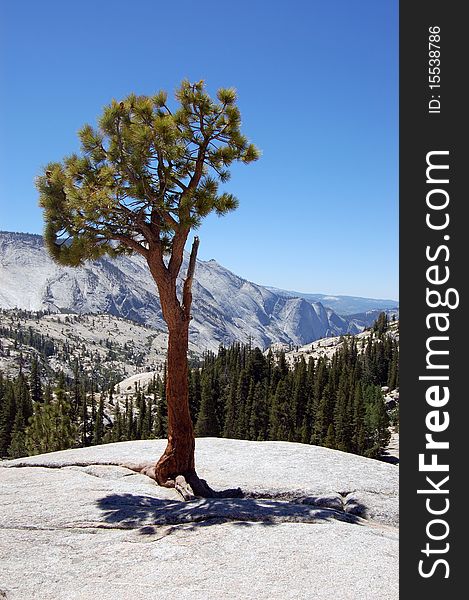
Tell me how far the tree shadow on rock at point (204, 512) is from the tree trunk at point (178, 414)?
6.50ft

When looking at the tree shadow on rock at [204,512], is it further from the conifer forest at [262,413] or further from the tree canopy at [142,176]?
the conifer forest at [262,413]

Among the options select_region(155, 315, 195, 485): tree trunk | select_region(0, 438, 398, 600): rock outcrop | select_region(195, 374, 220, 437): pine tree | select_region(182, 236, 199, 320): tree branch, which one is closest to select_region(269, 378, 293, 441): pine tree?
select_region(195, 374, 220, 437): pine tree

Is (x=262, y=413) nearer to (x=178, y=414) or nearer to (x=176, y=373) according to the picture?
(x=178, y=414)

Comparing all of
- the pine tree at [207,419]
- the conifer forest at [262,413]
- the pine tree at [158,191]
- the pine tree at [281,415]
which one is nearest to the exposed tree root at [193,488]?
the pine tree at [158,191]

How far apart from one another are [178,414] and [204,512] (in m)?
4.30

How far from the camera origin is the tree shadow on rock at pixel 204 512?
11.0 m

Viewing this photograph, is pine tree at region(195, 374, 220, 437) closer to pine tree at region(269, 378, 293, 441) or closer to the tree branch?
pine tree at region(269, 378, 293, 441)

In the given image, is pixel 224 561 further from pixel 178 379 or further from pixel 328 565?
pixel 178 379

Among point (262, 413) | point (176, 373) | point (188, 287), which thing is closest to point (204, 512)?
point (176, 373)

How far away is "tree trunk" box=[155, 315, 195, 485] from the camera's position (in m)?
15.0

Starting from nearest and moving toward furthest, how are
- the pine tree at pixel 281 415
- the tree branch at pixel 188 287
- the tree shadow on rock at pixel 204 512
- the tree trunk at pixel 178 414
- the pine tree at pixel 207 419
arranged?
the tree shadow on rock at pixel 204 512 → the tree trunk at pixel 178 414 → the tree branch at pixel 188 287 → the pine tree at pixel 281 415 → the pine tree at pixel 207 419

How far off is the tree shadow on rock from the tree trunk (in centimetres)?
198

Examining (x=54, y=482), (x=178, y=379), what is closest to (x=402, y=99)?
(x=178, y=379)

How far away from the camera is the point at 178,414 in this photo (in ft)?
50.4
